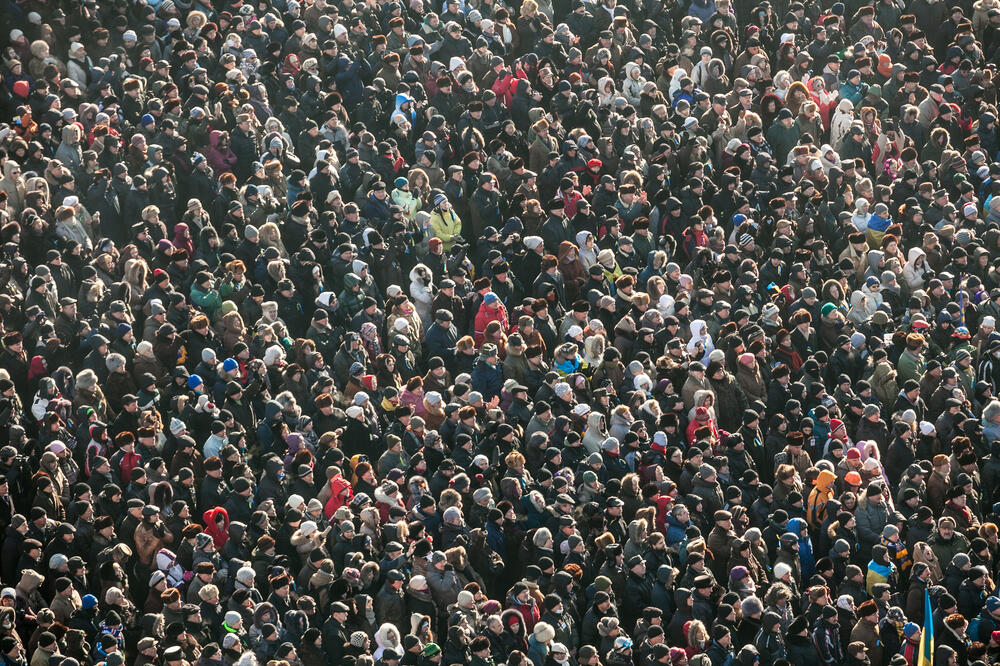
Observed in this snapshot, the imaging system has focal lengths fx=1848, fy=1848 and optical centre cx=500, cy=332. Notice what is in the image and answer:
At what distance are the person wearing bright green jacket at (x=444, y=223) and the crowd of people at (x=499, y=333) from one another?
67 millimetres

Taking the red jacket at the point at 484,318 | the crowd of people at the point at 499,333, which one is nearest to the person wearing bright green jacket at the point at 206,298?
the crowd of people at the point at 499,333

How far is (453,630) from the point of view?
61.5 ft

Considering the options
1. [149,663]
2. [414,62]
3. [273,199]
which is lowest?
[149,663]

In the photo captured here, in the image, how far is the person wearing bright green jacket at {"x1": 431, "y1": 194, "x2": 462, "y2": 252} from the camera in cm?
2445

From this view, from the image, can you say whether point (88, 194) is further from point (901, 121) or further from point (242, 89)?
point (901, 121)

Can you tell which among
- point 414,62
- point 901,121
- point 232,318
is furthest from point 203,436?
point 901,121

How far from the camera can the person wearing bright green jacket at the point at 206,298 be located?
2278cm

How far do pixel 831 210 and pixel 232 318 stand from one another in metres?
8.55

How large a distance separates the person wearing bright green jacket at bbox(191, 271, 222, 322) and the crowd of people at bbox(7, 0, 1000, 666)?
0.05m

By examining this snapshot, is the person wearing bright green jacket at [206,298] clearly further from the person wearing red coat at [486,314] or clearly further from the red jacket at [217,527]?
the red jacket at [217,527]

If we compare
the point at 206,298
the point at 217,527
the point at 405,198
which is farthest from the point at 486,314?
the point at 217,527

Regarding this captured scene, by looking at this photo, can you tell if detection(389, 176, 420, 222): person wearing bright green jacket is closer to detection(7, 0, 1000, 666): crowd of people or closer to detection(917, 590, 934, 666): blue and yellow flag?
detection(7, 0, 1000, 666): crowd of people

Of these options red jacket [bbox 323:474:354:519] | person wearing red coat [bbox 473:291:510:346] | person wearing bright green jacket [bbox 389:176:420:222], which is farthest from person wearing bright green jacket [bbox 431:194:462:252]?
red jacket [bbox 323:474:354:519]

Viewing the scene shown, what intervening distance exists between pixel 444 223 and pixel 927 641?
340 inches
